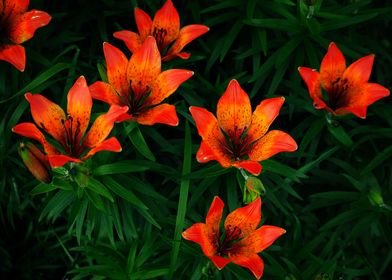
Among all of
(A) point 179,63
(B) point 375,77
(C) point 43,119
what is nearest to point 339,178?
(B) point 375,77

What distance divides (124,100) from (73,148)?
0.62 ft

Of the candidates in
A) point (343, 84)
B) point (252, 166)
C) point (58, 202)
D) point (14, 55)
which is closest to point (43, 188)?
point (58, 202)

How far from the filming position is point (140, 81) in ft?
4.78

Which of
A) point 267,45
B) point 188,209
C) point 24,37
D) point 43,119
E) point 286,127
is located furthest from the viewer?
point 286,127

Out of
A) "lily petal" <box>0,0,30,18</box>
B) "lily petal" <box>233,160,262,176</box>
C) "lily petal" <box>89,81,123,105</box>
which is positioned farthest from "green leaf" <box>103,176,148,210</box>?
"lily petal" <box>0,0,30,18</box>

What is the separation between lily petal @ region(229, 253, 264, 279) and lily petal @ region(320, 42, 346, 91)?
0.55m

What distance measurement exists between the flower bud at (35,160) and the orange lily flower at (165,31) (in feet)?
1.54

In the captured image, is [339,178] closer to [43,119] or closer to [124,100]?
[124,100]

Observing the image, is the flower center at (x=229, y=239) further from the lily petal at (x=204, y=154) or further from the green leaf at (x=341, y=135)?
the green leaf at (x=341, y=135)

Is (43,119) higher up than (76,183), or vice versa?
(43,119)

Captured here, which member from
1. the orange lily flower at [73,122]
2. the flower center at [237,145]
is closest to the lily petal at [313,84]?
the flower center at [237,145]

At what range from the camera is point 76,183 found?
58.7 inches

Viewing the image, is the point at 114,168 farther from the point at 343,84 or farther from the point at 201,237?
the point at 343,84

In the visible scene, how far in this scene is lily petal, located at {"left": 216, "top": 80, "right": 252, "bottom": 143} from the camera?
1443 mm
